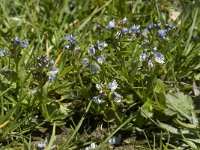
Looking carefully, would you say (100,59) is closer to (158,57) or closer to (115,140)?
(158,57)

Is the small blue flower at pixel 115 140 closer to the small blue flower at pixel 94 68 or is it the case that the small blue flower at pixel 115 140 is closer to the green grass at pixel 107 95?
the green grass at pixel 107 95

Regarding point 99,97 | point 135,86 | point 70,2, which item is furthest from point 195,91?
point 70,2

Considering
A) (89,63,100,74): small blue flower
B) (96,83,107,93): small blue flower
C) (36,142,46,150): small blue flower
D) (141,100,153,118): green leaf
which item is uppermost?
(89,63,100,74): small blue flower

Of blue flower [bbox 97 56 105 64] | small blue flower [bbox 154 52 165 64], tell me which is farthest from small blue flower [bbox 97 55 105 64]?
small blue flower [bbox 154 52 165 64]

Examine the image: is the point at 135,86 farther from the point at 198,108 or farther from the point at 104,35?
the point at 104,35

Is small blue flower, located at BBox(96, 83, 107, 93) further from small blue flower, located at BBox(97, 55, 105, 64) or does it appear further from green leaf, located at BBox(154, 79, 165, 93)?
green leaf, located at BBox(154, 79, 165, 93)

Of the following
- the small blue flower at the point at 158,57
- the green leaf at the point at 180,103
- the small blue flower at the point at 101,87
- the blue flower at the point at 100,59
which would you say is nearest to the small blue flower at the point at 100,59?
the blue flower at the point at 100,59

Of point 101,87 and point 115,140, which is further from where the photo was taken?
point 115,140

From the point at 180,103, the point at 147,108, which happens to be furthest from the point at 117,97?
the point at 180,103
